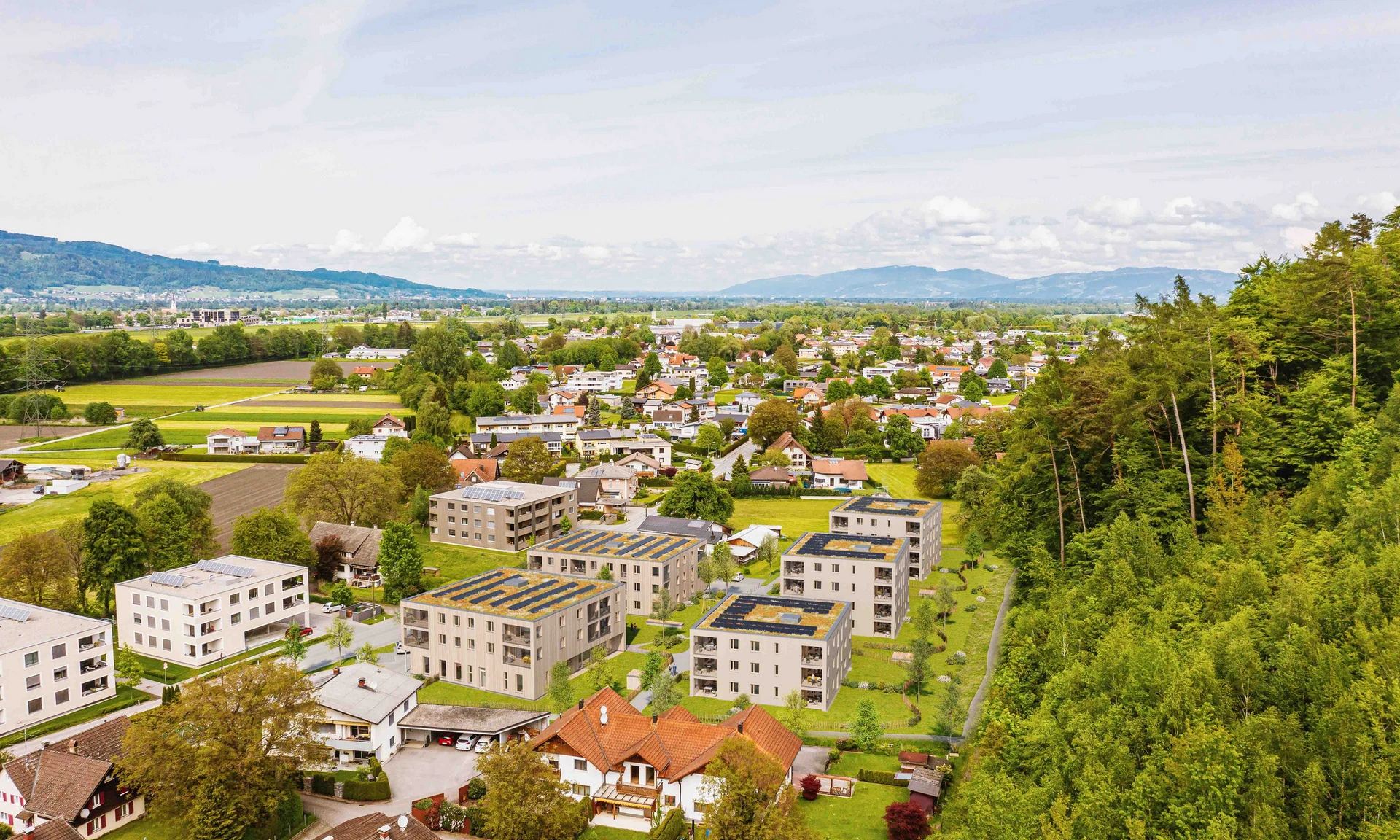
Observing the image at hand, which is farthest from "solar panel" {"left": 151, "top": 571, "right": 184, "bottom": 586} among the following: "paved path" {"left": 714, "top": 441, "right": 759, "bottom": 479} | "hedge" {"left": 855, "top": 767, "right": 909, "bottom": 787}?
"paved path" {"left": 714, "top": 441, "right": 759, "bottom": 479}

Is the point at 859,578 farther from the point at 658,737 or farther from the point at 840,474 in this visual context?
the point at 840,474

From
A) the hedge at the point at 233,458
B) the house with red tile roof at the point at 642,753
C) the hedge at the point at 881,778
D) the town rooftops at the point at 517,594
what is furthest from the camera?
the hedge at the point at 233,458

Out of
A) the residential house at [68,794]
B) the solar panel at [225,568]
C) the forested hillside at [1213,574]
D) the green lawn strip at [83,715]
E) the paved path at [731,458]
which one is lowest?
the green lawn strip at [83,715]

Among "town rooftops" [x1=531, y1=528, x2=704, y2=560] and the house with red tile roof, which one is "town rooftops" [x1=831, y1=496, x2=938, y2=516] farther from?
the house with red tile roof

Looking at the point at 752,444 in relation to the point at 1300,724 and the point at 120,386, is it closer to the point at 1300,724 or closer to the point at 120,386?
the point at 1300,724

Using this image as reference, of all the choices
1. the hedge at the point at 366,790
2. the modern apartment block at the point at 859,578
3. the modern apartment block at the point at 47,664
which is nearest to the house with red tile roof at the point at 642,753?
the hedge at the point at 366,790

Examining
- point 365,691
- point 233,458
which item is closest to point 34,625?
point 365,691

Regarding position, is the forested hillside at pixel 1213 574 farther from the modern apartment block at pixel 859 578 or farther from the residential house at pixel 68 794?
the residential house at pixel 68 794
